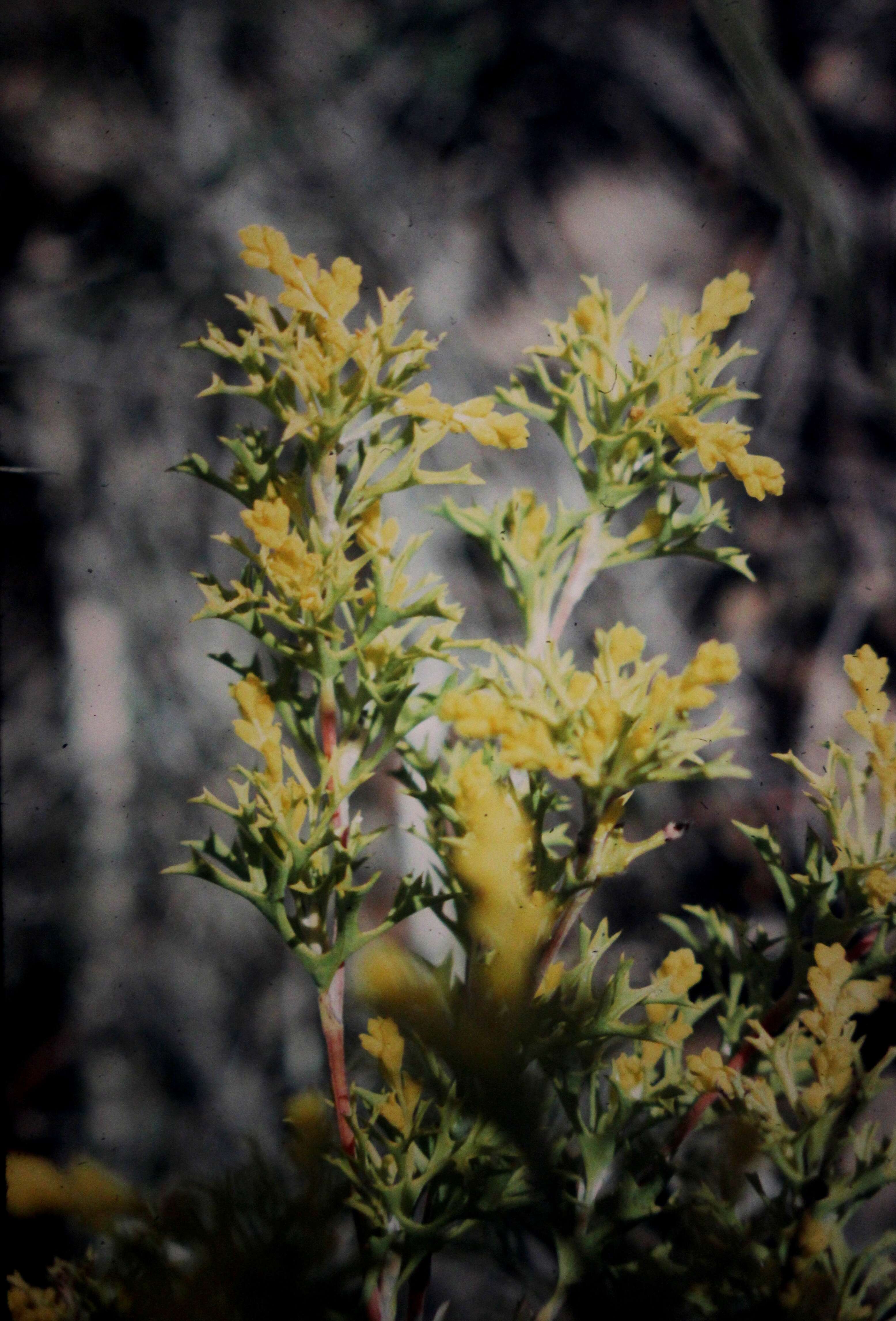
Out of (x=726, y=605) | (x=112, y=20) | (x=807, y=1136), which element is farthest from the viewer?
(x=726, y=605)

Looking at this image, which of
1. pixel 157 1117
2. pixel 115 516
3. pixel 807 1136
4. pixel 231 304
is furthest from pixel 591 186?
pixel 157 1117

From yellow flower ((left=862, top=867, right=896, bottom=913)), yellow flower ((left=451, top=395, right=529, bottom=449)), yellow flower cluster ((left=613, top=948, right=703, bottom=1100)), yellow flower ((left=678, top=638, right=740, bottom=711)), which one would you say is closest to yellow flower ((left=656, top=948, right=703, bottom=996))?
yellow flower cluster ((left=613, top=948, right=703, bottom=1100))

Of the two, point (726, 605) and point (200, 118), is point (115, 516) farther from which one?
point (726, 605)

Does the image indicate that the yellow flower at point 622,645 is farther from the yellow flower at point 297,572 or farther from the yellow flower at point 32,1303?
the yellow flower at point 32,1303

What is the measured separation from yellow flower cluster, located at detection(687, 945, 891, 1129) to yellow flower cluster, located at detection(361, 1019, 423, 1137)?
0.17m

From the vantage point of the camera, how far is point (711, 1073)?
500 millimetres

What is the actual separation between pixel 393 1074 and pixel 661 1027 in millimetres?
163

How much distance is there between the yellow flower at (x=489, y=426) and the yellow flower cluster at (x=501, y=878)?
17 centimetres

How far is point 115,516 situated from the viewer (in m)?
0.79

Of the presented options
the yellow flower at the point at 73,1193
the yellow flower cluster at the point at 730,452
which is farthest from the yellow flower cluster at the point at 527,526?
the yellow flower at the point at 73,1193

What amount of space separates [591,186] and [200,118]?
37cm

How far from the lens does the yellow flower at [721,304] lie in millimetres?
509

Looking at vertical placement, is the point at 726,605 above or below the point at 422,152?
below

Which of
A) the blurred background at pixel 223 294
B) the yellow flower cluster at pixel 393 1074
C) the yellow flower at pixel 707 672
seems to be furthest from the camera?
the blurred background at pixel 223 294
